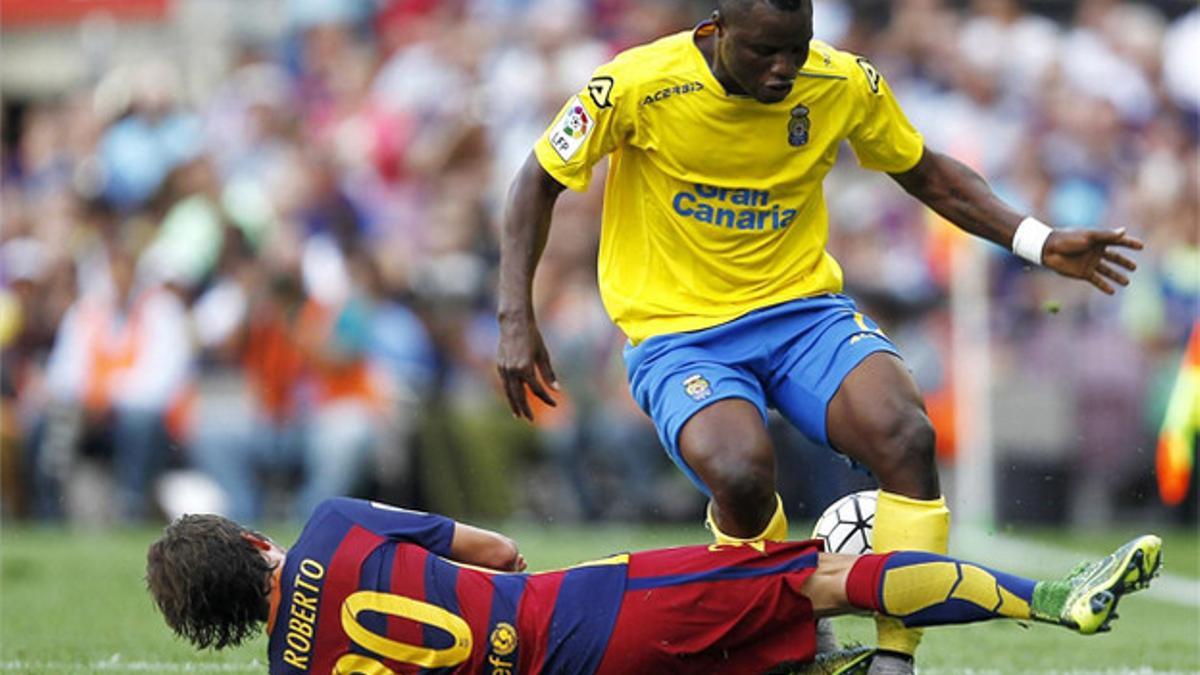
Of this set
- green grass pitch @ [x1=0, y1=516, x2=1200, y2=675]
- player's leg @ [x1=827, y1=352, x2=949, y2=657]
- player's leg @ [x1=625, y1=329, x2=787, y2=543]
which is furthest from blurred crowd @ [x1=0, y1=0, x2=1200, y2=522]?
→ player's leg @ [x1=827, y1=352, x2=949, y2=657]

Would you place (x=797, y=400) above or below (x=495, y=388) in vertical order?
above

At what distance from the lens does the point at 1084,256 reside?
7.68 meters

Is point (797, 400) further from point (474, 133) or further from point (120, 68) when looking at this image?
point (120, 68)

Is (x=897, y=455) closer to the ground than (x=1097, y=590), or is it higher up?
higher up

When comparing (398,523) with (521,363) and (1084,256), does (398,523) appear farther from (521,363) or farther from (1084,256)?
(1084,256)

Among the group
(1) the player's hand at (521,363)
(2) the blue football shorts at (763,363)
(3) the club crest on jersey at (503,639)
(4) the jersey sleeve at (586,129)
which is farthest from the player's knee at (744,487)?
(4) the jersey sleeve at (586,129)

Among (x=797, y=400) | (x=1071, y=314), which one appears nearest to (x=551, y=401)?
(x=797, y=400)

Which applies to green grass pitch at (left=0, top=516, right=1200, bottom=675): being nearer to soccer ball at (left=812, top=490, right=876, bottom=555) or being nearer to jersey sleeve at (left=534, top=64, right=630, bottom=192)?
soccer ball at (left=812, top=490, right=876, bottom=555)

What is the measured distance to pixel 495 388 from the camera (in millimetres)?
15805

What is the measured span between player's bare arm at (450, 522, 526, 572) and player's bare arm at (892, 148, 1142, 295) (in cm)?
205

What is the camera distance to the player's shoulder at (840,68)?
750 centimetres

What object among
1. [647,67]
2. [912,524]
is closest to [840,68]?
[647,67]

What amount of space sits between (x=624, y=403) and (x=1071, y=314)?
3.29 metres

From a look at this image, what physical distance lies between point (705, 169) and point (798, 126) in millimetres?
350
